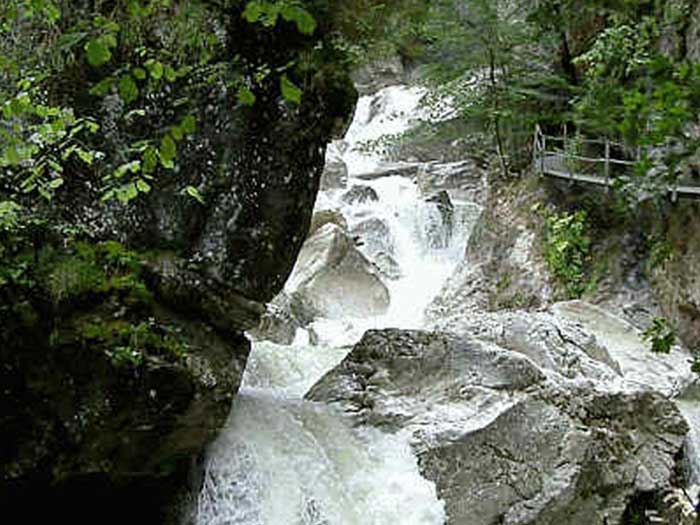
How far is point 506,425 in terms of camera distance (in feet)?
21.7

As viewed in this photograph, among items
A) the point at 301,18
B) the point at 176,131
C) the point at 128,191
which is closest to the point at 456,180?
the point at 128,191

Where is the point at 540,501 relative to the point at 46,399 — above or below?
below

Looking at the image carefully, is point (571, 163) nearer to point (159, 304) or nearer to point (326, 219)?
point (326, 219)

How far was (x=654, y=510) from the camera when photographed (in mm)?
6945

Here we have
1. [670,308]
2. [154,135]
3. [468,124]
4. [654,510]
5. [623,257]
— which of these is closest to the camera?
[154,135]

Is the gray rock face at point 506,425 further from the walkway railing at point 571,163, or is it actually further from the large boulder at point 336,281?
the large boulder at point 336,281

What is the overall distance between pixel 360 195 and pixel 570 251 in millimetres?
7443

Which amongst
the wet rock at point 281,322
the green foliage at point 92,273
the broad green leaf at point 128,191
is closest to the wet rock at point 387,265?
the wet rock at point 281,322

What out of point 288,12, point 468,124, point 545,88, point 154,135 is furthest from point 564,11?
point 468,124

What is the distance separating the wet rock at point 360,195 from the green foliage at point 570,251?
667cm

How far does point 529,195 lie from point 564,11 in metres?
12.1

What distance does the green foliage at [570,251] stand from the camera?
12227mm

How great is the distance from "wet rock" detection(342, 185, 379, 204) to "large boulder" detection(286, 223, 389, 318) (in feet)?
12.2

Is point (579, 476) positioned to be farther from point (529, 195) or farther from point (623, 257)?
point (529, 195)
